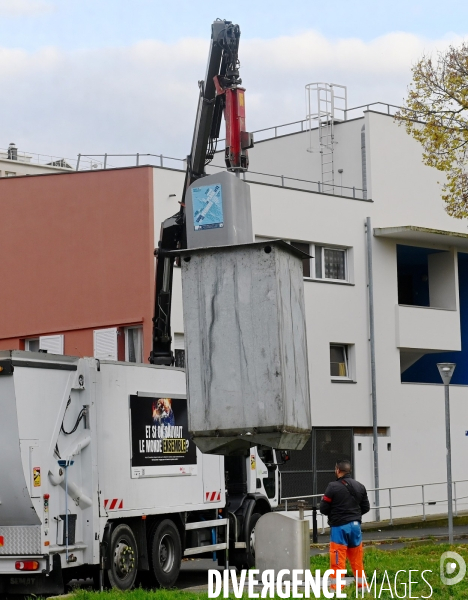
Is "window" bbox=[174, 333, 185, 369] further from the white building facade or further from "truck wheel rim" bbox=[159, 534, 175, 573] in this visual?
"truck wheel rim" bbox=[159, 534, 175, 573]

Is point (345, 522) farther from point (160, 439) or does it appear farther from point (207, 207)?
point (207, 207)

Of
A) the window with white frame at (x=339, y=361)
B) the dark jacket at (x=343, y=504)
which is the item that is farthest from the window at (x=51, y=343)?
the dark jacket at (x=343, y=504)

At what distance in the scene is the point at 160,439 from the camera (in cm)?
1664

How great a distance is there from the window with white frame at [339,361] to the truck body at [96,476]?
13.5 m

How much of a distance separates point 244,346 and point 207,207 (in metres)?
2.44

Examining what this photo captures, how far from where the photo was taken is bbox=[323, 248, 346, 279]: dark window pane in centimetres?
3158

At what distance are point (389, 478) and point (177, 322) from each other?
8.78 meters

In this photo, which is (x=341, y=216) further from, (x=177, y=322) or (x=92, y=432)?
(x=92, y=432)

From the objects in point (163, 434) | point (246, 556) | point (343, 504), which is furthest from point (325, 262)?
point (343, 504)

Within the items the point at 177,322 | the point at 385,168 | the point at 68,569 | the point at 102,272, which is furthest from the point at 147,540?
the point at 385,168

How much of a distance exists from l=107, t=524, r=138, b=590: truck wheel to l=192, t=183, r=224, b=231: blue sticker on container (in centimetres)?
473

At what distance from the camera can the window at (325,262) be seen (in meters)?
A: 31.0

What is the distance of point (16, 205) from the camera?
99.6 ft

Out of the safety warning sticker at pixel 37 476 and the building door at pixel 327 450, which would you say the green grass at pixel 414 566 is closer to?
the safety warning sticker at pixel 37 476
